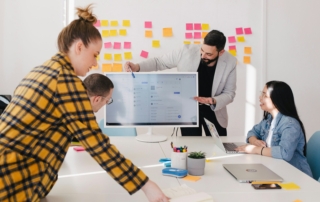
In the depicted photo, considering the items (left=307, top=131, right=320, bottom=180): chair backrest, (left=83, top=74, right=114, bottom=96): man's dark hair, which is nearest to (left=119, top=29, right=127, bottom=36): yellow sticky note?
(left=83, top=74, right=114, bottom=96): man's dark hair

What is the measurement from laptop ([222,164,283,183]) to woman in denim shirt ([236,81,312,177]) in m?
0.26

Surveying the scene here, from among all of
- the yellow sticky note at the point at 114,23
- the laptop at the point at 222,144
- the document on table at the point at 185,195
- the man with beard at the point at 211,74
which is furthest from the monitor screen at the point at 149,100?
the yellow sticky note at the point at 114,23

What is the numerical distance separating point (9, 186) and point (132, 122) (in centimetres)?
126

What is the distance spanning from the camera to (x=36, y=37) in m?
3.54

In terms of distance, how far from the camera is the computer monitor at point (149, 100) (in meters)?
2.26

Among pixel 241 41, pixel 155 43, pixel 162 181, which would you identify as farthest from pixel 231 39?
pixel 162 181

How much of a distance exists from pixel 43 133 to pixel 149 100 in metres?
1.21

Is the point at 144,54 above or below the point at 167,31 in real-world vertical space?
below

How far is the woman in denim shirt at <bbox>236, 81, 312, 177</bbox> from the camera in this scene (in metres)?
1.87

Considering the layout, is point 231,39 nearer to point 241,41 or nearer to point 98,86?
point 241,41

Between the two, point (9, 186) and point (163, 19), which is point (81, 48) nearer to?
point (9, 186)

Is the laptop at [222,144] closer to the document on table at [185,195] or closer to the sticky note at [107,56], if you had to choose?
the document on table at [185,195]

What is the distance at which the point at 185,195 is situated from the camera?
4.12 ft

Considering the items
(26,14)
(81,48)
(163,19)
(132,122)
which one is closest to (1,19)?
(26,14)
